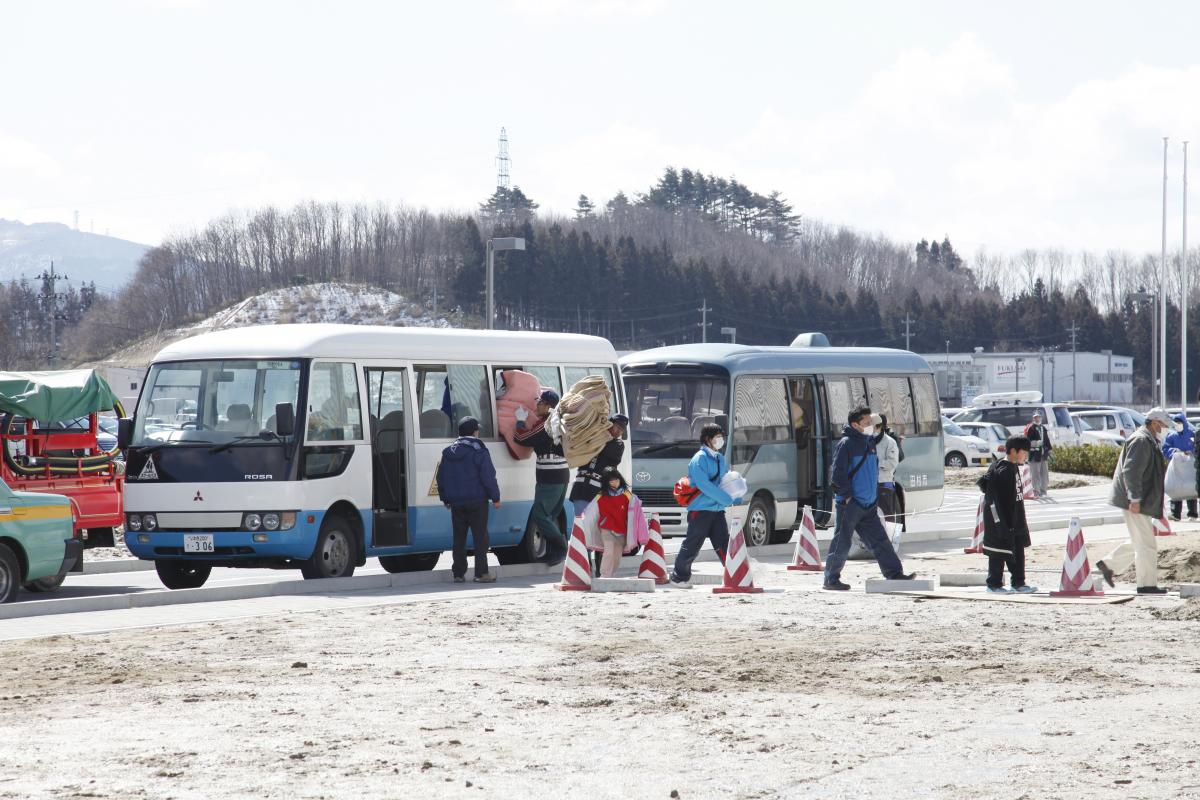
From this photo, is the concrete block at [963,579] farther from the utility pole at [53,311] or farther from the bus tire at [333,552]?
the utility pole at [53,311]

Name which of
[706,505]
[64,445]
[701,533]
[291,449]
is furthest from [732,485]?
[64,445]

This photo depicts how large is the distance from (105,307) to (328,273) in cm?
2236

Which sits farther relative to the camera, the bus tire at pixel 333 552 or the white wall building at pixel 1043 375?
the white wall building at pixel 1043 375

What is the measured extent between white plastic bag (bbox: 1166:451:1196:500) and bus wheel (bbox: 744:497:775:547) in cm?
700

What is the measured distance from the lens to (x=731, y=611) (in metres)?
14.7

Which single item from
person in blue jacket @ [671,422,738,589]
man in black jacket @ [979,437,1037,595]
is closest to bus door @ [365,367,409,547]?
person in blue jacket @ [671,422,738,589]

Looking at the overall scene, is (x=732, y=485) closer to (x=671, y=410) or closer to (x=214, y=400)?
(x=214, y=400)

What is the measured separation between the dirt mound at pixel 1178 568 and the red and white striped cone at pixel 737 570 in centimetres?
427

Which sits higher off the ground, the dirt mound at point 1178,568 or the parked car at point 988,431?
the parked car at point 988,431

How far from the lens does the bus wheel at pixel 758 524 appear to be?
2297cm

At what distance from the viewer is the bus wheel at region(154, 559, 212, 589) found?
58.8ft

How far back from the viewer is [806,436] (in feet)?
79.7

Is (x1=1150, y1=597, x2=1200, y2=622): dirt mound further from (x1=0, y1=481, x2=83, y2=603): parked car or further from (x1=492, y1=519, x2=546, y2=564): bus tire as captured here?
(x1=0, y1=481, x2=83, y2=603): parked car

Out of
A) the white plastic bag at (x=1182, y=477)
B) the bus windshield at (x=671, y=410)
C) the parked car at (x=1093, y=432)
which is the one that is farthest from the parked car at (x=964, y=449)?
the bus windshield at (x=671, y=410)
